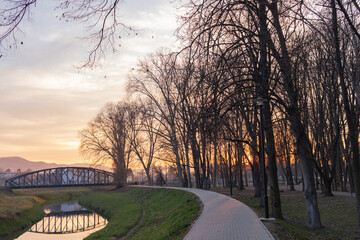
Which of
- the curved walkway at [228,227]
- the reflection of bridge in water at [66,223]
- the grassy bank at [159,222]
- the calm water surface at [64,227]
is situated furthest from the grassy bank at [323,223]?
the reflection of bridge in water at [66,223]

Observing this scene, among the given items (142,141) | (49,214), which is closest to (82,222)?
(49,214)

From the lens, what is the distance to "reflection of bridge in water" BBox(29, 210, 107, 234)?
27344 millimetres

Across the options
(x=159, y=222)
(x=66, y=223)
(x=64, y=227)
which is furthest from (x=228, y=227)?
(x=66, y=223)

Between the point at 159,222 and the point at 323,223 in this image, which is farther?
the point at 159,222

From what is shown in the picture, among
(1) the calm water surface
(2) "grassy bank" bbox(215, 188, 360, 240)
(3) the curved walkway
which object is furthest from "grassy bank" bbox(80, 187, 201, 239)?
(2) "grassy bank" bbox(215, 188, 360, 240)

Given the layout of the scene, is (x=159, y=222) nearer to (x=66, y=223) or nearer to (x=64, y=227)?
(x=64, y=227)

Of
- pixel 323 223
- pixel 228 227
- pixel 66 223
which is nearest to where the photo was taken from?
pixel 228 227

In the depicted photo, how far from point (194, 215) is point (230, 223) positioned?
10.5ft

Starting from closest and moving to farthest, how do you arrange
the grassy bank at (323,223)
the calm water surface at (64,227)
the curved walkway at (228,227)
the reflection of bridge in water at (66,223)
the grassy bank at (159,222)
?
the curved walkway at (228,227), the grassy bank at (323,223), the grassy bank at (159,222), the calm water surface at (64,227), the reflection of bridge in water at (66,223)

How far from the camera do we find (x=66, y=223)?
31094 mm

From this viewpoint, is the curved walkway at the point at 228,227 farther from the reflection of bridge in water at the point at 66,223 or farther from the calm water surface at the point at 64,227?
the reflection of bridge in water at the point at 66,223

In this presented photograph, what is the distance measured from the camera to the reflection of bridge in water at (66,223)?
2734 centimetres

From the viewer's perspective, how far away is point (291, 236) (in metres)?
10.2

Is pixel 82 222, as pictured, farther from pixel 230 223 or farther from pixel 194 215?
pixel 230 223
